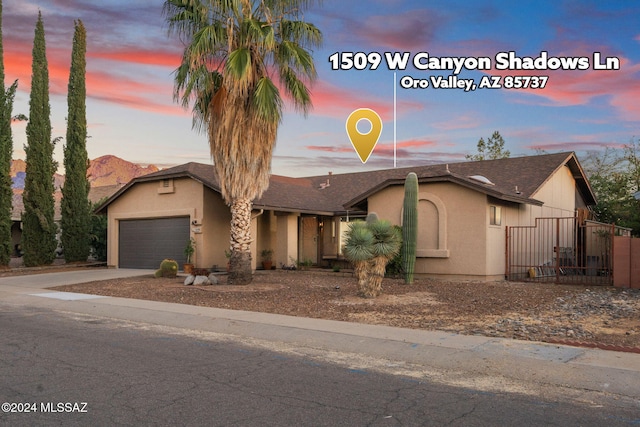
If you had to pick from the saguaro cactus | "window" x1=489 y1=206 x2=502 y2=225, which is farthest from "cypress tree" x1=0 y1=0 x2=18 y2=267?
"window" x1=489 y1=206 x2=502 y2=225

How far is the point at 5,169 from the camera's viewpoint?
2688 centimetres

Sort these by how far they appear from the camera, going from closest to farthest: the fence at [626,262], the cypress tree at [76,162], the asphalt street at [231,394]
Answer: the asphalt street at [231,394], the fence at [626,262], the cypress tree at [76,162]

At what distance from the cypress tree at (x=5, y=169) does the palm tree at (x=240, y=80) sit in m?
13.0

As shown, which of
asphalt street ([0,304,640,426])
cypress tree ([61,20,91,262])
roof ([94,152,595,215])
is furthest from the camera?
cypress tree ([61,20,91,262])

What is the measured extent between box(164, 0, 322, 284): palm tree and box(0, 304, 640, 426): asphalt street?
9603 millimetres

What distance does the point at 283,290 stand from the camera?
17.0 meters

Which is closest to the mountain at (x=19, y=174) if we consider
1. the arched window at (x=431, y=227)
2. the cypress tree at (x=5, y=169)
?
the cypress tree at (x=5, y=169)

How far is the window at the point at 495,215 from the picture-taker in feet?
67.5

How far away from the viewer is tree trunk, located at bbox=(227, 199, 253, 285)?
18422 millimetres

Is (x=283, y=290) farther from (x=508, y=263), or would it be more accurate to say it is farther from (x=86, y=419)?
(x=86, y=419)

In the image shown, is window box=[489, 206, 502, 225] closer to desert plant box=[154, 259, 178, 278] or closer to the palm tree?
the palm tree

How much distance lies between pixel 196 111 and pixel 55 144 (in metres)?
13.9

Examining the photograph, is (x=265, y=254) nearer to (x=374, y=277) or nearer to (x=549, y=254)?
(x=374, y=277)

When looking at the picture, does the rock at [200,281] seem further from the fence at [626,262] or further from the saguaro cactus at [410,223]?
the fence at [626,262]
